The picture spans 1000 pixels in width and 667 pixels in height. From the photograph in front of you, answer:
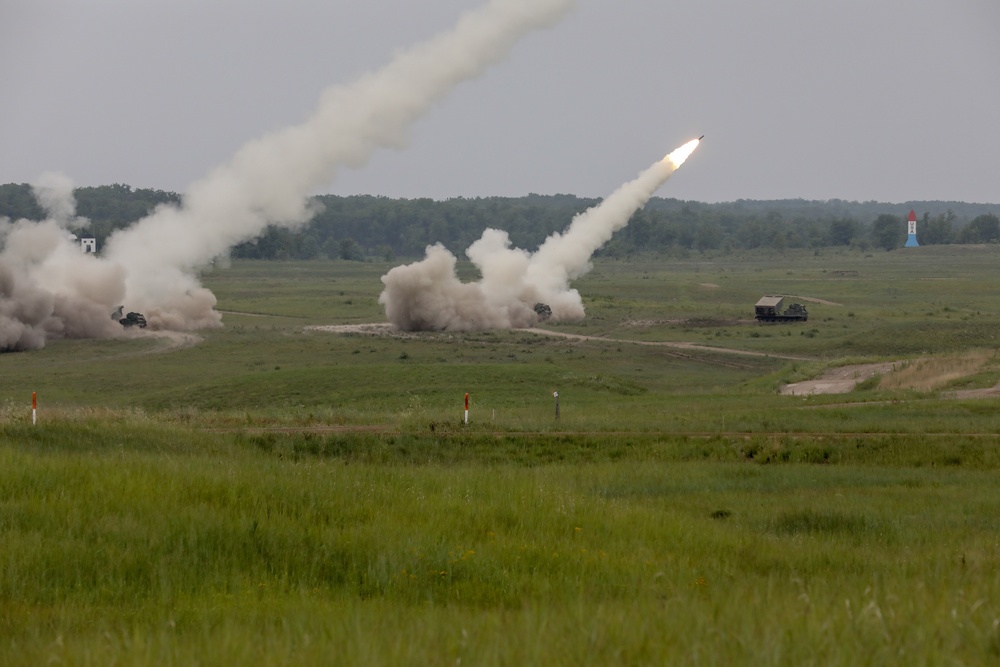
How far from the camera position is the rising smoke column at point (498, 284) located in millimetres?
75062

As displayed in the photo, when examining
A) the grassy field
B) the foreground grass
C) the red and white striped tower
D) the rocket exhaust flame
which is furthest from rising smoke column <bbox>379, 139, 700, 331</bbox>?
the red and white striped tower

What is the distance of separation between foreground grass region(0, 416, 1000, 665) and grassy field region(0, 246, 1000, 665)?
0.04 meters

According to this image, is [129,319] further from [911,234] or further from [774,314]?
[911,234]

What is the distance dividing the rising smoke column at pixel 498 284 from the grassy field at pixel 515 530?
30502 mm

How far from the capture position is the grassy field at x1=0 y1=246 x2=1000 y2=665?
8.37 meters

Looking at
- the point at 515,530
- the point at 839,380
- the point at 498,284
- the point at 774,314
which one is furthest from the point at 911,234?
the point at 515,530

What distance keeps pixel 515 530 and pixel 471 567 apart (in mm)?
2191

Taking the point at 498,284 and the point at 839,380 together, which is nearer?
the point at 839,380

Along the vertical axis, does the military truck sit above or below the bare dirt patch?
above

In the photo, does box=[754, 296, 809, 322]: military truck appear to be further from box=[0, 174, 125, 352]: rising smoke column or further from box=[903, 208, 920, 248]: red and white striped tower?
box=[903, 208, 920, 248]: red and white striped tower

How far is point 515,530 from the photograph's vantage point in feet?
47.4

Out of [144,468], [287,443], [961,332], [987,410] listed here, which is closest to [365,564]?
[144,468]

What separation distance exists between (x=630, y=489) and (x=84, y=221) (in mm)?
62473

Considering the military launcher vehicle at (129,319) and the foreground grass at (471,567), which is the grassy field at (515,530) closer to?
the foreground grass at (471,567)
